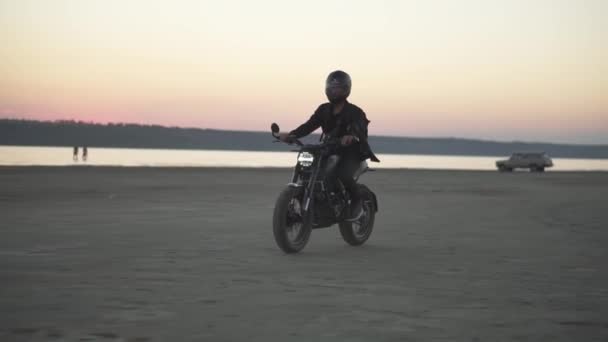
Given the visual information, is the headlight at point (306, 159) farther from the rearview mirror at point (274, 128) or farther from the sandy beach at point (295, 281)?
the sandy beach at point (295, 281)

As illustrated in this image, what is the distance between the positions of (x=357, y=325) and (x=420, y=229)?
7.68 m

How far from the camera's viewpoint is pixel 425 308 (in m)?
5.98

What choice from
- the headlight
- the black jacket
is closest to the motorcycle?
the headlight

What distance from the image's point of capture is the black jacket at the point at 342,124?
377 inches

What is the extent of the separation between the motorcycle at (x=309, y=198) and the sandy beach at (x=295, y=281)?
0.29 meters

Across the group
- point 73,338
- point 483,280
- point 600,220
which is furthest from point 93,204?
point 73,338

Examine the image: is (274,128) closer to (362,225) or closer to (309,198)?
(309,198)

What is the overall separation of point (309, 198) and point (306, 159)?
1.54ft

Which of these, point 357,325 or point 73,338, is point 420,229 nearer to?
point 357,325

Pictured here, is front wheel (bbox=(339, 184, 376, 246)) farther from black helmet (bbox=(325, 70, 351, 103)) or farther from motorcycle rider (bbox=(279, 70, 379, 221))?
black helmet (bbox=(325, 70, 351, 103))

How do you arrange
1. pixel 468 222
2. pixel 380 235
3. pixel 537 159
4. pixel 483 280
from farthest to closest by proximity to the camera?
pixel 537 159, pixel 468 222, pixel 380 235, pixel 483 280

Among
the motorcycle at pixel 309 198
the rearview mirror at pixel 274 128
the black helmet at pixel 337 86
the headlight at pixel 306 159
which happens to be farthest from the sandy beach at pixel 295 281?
the black helmet at pixel 337 86

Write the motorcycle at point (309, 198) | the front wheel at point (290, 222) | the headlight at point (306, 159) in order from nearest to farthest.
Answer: the front wheel at point (290, 222) → the motorcycle at point (309, 198) → the headlight at point (306, 159)

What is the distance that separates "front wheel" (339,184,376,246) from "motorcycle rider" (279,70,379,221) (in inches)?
9.5
